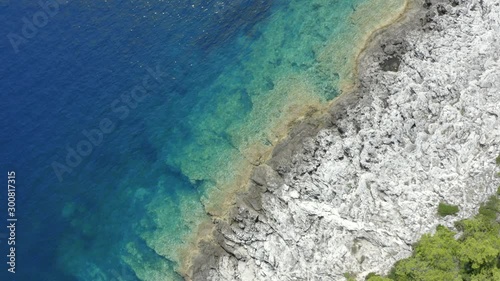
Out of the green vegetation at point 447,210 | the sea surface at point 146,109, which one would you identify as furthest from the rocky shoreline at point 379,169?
the sea surface at point 146,109

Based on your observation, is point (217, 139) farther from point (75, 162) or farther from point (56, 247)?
point (56, 247)

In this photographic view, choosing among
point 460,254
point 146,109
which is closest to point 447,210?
point 460,254

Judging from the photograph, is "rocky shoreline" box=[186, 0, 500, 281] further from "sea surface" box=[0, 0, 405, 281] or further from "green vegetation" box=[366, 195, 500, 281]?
"sea surface" box=[0, 0, 405, 281]

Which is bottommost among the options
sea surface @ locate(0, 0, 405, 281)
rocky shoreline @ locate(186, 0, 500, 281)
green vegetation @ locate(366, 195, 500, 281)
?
green vegetation @ locate(366, 195, 500, 281)

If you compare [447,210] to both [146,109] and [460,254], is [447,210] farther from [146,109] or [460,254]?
[146,109]

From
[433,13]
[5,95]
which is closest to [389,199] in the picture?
[433,13]

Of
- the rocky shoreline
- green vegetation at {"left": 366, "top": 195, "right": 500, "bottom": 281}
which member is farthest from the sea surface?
green vegetation at {"left": 366, "top": 195, "right": 500, "bottom": 281}

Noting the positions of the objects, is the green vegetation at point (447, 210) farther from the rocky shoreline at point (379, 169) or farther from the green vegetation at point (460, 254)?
the green vegetation at point (460, 254)
